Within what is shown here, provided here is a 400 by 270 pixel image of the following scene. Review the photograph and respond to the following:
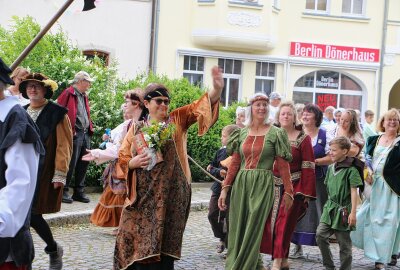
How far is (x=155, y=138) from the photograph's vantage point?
260 inches

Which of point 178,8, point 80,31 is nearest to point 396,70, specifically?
point 178,8

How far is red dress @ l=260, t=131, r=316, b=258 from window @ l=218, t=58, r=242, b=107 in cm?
1690

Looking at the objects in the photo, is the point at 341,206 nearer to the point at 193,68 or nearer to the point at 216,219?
the point at 216,219

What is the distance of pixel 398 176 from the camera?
9.28m

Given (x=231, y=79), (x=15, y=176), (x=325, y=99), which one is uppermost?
(x=231, y=79)

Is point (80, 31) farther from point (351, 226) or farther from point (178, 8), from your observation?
point (351, 226)

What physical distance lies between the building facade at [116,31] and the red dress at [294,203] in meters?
15.0

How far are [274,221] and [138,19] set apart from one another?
16.7 meters

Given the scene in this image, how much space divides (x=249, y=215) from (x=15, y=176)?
395cm

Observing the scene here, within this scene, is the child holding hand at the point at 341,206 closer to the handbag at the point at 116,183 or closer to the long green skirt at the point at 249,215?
the long green skirt at the point at 249,215

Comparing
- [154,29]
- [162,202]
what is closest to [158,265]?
[162,202]

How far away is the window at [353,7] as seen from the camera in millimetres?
27031

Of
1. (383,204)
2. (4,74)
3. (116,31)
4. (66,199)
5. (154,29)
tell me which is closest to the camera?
(4,74)

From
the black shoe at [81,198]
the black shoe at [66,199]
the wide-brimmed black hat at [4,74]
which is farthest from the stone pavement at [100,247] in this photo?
the wide-brimmed black hat at [4,74]
